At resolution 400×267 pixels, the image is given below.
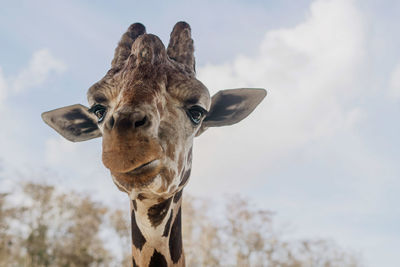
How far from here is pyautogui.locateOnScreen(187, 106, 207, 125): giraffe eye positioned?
119 inches

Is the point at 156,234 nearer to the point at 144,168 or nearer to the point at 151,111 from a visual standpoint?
the point at 144,168

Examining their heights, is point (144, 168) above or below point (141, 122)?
below

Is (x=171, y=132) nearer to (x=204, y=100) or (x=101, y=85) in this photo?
(x=204, y=100)

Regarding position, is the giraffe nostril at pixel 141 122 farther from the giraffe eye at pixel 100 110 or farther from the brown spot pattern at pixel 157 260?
the brown spot pattern at pixel 157 260

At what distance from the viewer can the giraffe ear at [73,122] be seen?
4164mm

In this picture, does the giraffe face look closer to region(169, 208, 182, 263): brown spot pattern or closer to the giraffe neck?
the giraffe neck

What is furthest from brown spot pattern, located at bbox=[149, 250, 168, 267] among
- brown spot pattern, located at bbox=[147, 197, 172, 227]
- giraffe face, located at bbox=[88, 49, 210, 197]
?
giraffe face, located at bbox=[88, 49, 210, 197]

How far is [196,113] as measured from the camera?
3074mm

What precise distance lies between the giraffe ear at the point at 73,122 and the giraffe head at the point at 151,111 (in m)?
0.01

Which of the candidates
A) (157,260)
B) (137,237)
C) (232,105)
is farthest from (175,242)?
(232,105)

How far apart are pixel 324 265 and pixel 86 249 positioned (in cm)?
3222

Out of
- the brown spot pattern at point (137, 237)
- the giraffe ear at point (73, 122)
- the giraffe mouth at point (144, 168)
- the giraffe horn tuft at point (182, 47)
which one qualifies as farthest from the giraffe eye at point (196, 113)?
the giraffe ear at point (73, 122)

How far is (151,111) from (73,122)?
2.26 metres

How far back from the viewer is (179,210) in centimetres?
357
